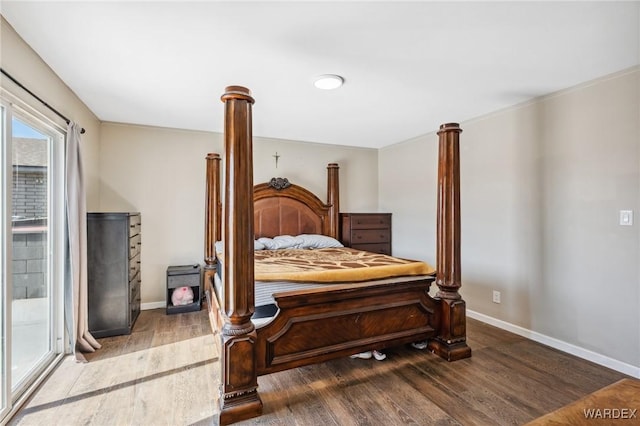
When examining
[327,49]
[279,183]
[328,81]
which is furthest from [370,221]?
[327,49]

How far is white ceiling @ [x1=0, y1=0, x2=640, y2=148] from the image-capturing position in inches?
65.3

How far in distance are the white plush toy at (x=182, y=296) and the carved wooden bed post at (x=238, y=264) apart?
2.17 m

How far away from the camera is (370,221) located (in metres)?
4.65

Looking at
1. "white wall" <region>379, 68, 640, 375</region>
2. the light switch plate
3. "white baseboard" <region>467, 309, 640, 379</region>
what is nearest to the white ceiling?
"white wall" <region>379, 68, 640, 375</region>

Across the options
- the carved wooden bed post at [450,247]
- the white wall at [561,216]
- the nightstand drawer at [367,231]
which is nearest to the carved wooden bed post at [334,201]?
the nightstand drawer at [367,231]

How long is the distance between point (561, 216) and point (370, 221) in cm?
237

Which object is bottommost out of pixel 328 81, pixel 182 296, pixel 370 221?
pixel 182 296

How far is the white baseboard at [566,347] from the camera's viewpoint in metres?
2.30

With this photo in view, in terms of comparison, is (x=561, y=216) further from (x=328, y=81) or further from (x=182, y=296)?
(x=182, y=296)

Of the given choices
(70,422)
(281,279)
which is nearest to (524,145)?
(281,279)

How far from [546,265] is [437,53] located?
7.14 ft

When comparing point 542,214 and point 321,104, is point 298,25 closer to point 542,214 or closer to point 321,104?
point 321,104

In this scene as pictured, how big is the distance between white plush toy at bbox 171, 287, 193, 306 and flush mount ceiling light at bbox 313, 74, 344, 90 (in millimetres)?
2806

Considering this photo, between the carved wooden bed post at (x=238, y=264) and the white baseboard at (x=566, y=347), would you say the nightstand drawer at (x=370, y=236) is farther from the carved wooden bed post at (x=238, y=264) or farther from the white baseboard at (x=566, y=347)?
the carved wooden bed post at (x=238, y=264)
